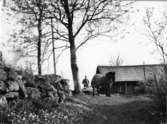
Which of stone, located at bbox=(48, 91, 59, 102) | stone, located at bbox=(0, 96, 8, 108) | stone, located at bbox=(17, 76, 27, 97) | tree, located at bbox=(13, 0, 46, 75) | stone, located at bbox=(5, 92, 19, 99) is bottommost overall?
stone, located at bbox=(48, 91, 59, 102)

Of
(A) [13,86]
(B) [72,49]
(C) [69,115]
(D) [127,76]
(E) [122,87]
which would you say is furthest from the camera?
(D) [127,76]

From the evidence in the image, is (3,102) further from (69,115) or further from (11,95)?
(69,115)

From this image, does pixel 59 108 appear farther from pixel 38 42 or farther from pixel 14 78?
pixel 38 42

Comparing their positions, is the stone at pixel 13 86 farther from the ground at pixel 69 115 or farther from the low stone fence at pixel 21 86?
the ground at pixel 69 115

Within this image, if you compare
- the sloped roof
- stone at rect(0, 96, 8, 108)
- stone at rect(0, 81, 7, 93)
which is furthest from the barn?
stone at rect(0, 96, 8, 108)

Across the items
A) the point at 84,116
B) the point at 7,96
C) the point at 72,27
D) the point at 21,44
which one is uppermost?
the point at 72,27

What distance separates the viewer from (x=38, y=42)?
16.8m

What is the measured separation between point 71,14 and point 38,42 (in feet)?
10.1

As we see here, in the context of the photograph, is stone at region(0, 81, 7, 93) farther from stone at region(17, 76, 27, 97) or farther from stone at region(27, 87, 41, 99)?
stone at region(27, 87, 41, 99)

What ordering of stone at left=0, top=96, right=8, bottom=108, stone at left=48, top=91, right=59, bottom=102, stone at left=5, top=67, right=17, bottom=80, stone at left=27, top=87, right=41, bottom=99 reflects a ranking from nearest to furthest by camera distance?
stone at left=0, top=96, right=8, bottom=108 → stone at left=5, top=67, right=17, bottom=80 → stone at left=27, top=87, right=41, bottom=99 → stone at left=48, top=91, right=59, bottom=102

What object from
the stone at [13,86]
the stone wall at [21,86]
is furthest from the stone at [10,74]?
the stone at [13,86]

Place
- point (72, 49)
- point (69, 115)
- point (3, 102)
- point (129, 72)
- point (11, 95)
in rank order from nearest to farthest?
point (3, 102), point (11, 95), point (69, 115), point (72, 49), point (129, 72)

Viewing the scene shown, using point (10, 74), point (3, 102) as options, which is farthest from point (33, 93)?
point (3, 102)

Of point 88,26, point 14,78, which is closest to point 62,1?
point 88,26
